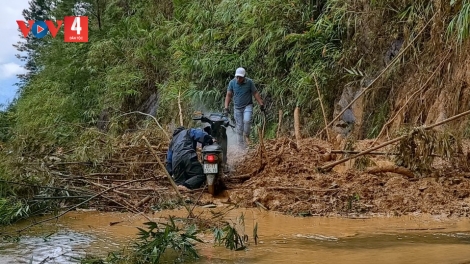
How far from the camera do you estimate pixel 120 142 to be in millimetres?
8023

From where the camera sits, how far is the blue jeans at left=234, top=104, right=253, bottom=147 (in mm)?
9445

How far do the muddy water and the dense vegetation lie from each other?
1.05 m

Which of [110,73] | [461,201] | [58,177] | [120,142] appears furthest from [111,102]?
[461,201]

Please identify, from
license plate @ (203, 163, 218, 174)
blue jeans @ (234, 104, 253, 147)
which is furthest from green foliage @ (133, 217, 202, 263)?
blue jeans @ (234, 104, 253, 147)

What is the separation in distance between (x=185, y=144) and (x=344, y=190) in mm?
2133

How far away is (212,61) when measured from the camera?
1245cm

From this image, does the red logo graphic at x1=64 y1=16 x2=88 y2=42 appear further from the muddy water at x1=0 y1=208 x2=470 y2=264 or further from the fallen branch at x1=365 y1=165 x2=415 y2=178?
the fallen branch at x1=365 y1=165 x2=415 y2=178

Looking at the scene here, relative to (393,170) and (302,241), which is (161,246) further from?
(393,170)

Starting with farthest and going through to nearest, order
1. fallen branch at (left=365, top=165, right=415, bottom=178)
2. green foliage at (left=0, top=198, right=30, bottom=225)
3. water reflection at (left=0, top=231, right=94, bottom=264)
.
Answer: fallen branch at (left=365, top=165, right=415, bottom=178) → green foliage at (left=0, top=198, right=30, bottom=225) → water reflection at (left=0, top=231, right=94, bottom=264)

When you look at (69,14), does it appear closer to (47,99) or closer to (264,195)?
(47,99)

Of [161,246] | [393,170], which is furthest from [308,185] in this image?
[161,246]

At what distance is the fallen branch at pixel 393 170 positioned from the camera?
586cm

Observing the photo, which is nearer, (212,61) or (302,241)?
(302,241)

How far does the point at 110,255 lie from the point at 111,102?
14254 mm
